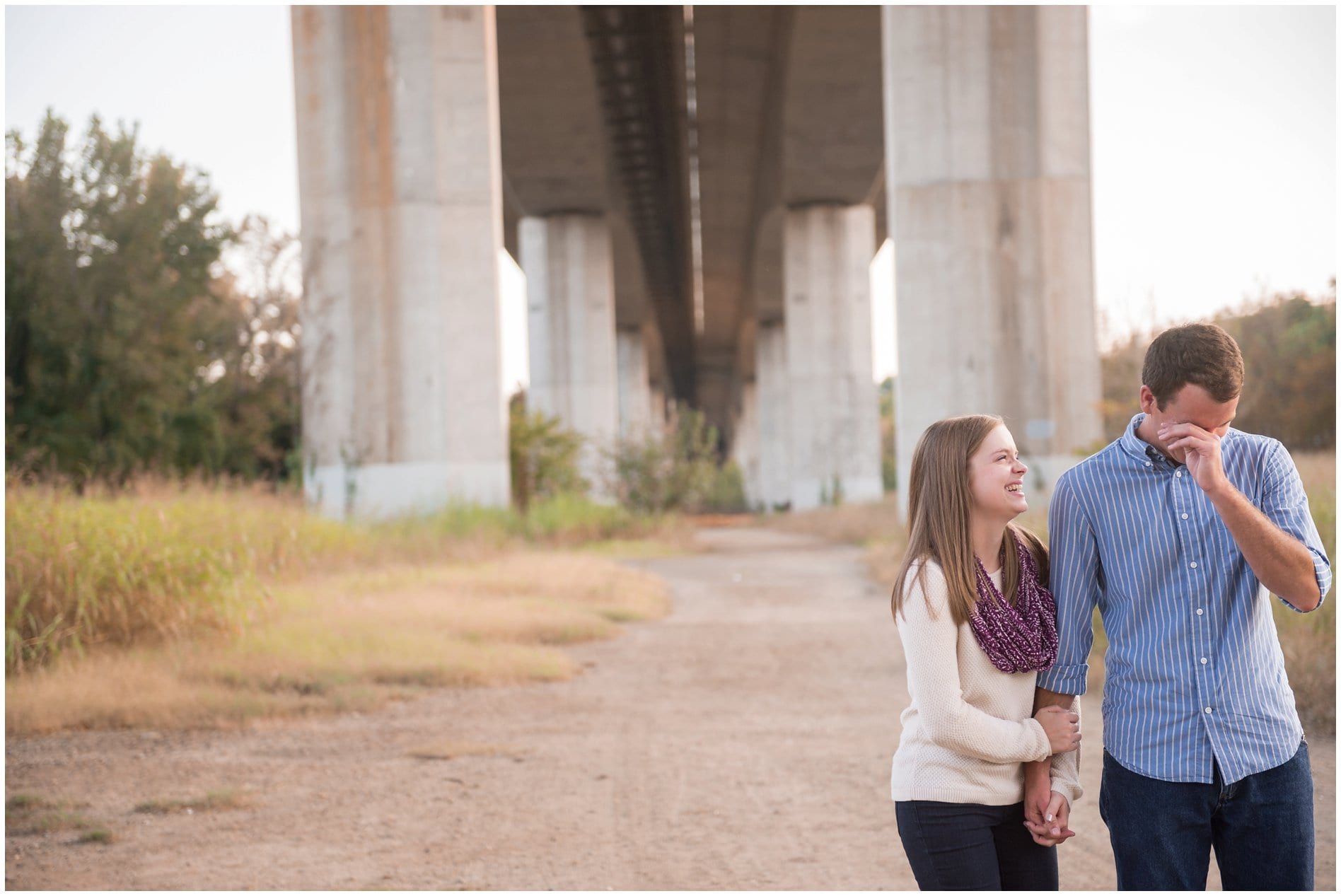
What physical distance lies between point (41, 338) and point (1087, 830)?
19.1m

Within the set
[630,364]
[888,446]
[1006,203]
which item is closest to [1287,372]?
[1006,203]

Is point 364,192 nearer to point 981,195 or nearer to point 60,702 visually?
point 981,195

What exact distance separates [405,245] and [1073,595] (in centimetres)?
1652

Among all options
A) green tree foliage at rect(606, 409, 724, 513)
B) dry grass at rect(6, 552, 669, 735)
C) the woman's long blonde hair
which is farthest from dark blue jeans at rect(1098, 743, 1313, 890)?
green tree foliage at rect(606, 409, 724, 513)

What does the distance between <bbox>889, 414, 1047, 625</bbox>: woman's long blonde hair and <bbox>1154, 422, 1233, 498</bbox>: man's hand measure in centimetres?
32

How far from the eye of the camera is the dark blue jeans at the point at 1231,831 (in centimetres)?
201

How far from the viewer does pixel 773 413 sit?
167 ft

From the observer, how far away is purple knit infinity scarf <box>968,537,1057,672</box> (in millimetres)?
2123

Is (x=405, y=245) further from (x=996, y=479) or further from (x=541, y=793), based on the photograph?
(x=996, y=479)

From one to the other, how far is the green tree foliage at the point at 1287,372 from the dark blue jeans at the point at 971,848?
13.3 metres

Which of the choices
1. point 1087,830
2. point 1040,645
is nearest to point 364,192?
point 1087,830

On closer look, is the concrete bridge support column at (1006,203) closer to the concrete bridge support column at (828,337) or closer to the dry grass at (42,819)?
the dry grass at (42,819)

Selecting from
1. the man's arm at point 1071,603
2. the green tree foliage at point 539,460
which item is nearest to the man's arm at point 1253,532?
the man's arm at point 1071,603

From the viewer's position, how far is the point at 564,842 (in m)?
4.21
